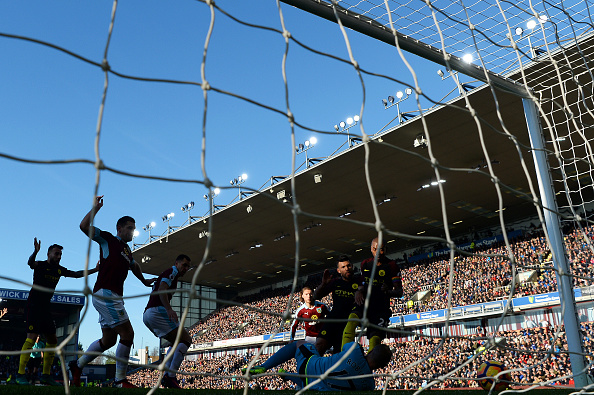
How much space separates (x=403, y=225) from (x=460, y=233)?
3437 millimetres

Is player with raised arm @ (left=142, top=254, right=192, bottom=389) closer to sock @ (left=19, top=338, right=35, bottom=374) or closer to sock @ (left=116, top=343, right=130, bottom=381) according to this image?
sock @ (left=116, top=343, right=130, bottom=381)

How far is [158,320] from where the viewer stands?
531 cm

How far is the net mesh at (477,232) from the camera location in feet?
9.48

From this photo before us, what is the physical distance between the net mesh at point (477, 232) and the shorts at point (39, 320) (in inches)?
85.6

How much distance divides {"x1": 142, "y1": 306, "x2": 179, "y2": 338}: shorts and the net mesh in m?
0.88

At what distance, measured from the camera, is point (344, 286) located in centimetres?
575

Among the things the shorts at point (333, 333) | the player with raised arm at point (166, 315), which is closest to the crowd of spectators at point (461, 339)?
the shorts at point (333, 333)

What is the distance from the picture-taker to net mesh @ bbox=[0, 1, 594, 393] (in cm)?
289

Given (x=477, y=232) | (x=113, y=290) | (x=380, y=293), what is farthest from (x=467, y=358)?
(x=113, y=290)

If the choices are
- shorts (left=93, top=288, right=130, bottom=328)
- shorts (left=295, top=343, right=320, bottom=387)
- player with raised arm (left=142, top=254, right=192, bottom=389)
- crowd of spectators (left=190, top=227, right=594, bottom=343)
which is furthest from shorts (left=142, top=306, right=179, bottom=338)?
crowd of spectators (left=190, top=227, right=594, bottom=343)

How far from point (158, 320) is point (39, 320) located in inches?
53.5

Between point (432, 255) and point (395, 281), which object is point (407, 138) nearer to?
point (432, 255)

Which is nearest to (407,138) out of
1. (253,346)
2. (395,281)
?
(395,281)

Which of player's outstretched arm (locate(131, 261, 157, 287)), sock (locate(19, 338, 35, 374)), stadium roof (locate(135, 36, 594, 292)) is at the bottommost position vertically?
sock (locate(19, 338, 35, 374))
